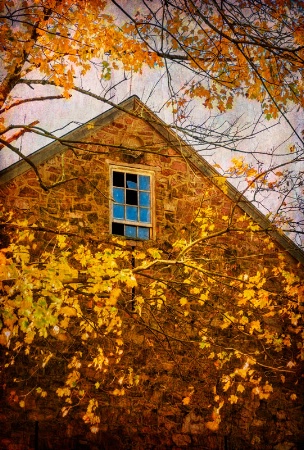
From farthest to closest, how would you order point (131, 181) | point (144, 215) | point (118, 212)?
point (131, 181), point (144, 215), point (118, 212)

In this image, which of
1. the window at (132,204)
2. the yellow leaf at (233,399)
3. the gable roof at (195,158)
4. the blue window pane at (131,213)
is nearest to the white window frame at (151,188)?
the window at (132,204)

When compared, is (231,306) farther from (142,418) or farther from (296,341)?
(142,418)

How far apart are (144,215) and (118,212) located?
599 millimetres

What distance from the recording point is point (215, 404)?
10875 mm

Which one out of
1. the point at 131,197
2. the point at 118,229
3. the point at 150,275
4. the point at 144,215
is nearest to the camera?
the point at 150,275

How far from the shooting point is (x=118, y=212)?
1178 cm

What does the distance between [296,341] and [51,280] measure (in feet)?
25.0

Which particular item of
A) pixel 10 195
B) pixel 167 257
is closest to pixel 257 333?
pixel 167 257

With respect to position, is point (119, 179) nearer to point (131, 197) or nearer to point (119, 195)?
point (119, 195)

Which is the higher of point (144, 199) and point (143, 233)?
point (144, 199)

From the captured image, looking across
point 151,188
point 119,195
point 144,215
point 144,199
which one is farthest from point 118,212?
point 151,188

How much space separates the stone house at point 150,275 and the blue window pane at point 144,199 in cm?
3

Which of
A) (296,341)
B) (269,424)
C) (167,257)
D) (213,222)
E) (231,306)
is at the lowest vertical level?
(269,424)

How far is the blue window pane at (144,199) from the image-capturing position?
39.5 feet
